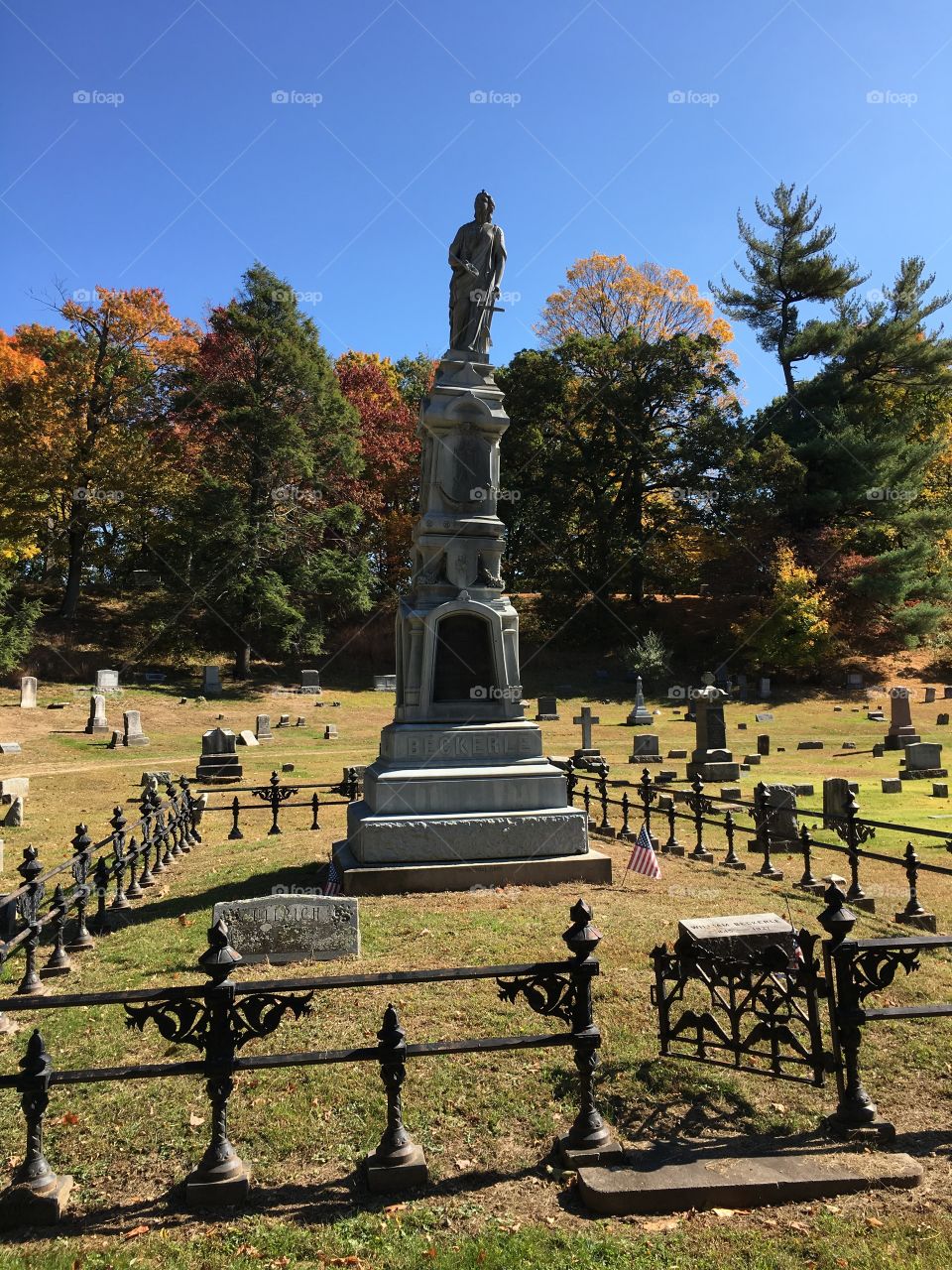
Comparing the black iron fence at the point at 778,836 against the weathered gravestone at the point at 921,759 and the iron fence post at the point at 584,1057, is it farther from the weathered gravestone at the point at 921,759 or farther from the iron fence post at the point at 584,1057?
the weathered gravestone at the point at 921,759

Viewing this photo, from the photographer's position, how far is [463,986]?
20.2 ft

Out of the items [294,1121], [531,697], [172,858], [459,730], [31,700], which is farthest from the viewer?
[531,697]

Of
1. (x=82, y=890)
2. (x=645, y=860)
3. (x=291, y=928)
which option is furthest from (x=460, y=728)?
(x=82, y=890)

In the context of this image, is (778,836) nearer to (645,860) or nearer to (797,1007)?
(645,860)

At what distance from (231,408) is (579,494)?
18.0 metres

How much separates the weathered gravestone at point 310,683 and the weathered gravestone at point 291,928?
28.4 meters

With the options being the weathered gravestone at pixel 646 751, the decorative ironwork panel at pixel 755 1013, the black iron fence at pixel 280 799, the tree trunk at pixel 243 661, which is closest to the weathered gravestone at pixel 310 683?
the tree trunk at pixel 243 661

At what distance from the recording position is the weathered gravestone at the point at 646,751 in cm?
2305

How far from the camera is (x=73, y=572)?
3725 centimetres

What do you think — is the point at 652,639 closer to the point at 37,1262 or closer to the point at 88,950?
the point at 88,950

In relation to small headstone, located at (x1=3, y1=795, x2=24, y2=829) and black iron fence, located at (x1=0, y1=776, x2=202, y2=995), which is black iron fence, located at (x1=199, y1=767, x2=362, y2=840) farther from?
small headstone, located at (x1=3, y1=795, x2=24, y2=829)

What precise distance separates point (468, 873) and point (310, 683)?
27.0 m

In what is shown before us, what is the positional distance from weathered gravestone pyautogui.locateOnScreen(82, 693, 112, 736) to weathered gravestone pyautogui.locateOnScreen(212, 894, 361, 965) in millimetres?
20691

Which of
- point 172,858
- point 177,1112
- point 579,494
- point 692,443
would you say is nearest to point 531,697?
point 579,494
